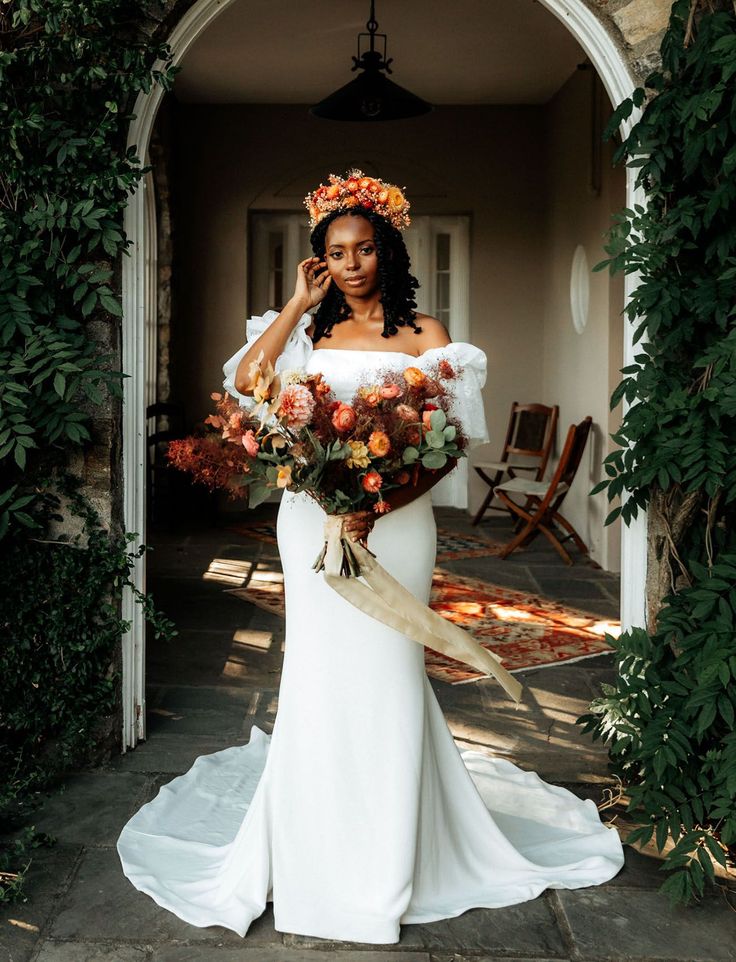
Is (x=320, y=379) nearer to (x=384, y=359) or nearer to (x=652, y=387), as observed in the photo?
(x=384, y=359)

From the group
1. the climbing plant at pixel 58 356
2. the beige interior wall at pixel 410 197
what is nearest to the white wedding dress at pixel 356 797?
the climbing plant at pixel 58 356

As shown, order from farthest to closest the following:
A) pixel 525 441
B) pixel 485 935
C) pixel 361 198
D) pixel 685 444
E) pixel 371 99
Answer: pixel 525 441
pixel 371 99
pixel 685 444
pixel 361 198
pixel 485 935

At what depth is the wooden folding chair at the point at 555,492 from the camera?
23.0 ft

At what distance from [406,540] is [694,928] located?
4.02ft

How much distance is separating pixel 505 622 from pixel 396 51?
4.40m

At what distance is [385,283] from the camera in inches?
113

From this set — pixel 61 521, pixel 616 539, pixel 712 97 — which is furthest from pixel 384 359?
pixel 616 539

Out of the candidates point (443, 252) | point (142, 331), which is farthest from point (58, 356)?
point (443, 252)

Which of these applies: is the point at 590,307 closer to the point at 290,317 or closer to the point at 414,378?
the point at 290,317

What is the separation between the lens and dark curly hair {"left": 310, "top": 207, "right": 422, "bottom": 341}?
285 cm

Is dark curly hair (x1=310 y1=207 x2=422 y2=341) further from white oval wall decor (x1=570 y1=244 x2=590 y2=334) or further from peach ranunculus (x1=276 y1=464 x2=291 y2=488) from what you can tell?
white oval wall decor (x1=570 y1=244 x2=590 y2=334)

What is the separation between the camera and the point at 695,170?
10.2ft

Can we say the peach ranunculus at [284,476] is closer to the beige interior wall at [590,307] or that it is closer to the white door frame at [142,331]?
the white door frame at [142,331]

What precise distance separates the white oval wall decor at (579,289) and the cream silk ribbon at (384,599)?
5.44 meters
